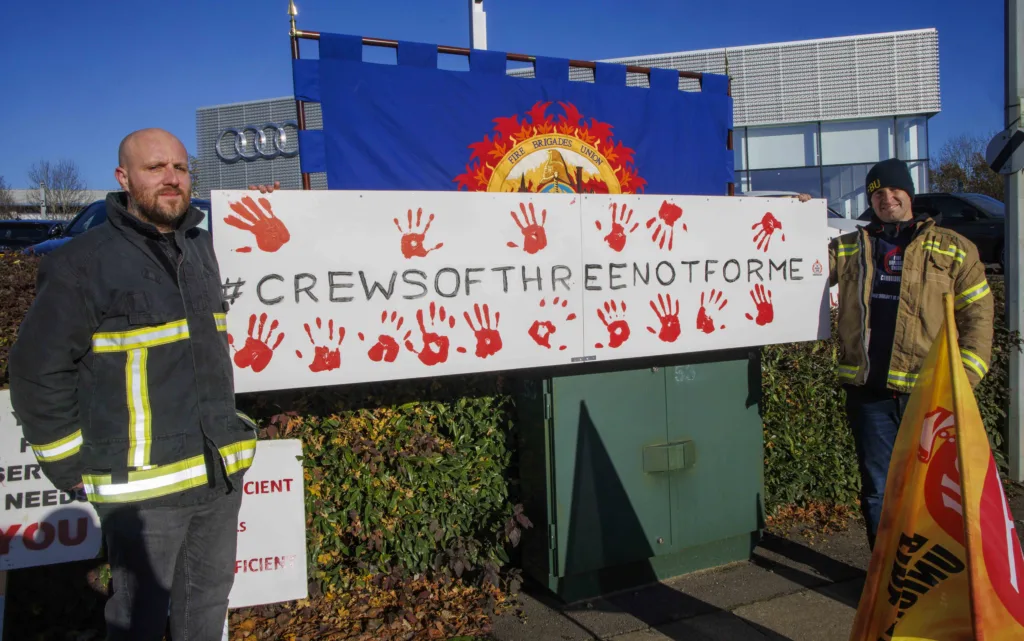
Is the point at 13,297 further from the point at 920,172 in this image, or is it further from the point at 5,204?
the point at 5,204


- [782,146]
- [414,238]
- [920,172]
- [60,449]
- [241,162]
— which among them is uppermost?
[782,146]

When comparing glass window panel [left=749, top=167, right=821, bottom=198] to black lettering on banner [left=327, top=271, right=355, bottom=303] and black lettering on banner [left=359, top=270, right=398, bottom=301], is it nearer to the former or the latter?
black lettering on banner [left=359, top=270, right=398, bottom=301]

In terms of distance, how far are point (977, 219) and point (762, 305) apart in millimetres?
11899

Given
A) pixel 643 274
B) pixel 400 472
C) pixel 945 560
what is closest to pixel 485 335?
pixel 400 472

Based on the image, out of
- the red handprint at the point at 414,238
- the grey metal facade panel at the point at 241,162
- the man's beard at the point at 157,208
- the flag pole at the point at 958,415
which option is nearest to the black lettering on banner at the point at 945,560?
the flag pole at the point at 958,415

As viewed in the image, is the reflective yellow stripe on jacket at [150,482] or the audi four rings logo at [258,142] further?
the audi four rings logo at [258,142]

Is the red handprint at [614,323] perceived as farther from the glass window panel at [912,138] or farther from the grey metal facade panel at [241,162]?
the glass window panel at [912,138]

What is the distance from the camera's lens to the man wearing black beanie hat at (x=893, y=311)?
350 cm

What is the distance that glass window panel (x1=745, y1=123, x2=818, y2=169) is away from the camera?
22.5 metres

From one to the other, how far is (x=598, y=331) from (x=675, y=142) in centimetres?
236

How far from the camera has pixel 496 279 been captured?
11.5ft

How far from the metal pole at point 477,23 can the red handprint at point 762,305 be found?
2.95 metres

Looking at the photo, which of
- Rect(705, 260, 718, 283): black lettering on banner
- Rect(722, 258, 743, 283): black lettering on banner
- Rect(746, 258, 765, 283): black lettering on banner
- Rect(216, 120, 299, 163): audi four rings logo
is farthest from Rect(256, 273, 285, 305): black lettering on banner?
Rect(216, 120, 299, 163): audi four rings logo

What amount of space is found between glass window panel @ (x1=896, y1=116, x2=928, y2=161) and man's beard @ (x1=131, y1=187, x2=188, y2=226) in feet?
77.5
